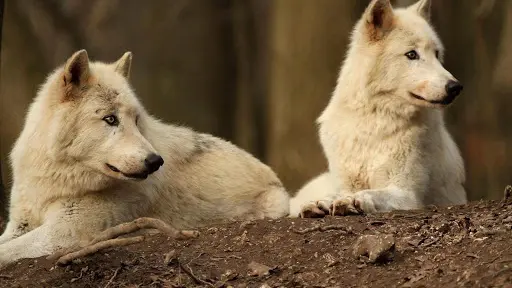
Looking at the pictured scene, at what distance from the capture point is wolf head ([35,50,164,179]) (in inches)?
239

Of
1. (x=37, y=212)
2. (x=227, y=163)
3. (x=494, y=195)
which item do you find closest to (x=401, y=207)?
(x=227, y=163)

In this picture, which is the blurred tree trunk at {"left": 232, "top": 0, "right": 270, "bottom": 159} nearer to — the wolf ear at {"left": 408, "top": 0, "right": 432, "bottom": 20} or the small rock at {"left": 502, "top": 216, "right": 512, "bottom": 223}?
the wolf ear at {"left": 408, "top": 0, "right": 432, "bottom": 20}

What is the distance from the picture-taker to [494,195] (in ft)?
35.9

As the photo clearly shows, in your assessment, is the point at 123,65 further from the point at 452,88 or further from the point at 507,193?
the point at 507,193

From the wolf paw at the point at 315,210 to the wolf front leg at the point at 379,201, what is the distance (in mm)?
67

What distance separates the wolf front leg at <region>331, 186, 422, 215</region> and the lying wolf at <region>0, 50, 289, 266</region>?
125 centimetres

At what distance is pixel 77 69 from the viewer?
6207mm

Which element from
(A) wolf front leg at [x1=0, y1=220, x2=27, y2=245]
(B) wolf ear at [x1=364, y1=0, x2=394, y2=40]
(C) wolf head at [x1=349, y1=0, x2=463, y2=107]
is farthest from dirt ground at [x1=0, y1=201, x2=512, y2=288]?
(B) wolf ear at [x1=364, y1=0, x2=394, y2=40]

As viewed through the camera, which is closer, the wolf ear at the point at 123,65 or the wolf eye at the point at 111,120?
the wolf eye at the point at 111,120

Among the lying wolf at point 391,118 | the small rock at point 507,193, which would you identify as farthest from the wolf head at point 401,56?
the small rock at point 507,193

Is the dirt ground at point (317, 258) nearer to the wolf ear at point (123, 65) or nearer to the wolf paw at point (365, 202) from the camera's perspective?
the wolf paw at point (365, 202)

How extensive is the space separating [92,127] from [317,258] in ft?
6.53

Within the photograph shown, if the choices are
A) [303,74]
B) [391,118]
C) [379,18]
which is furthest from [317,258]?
[303,74]

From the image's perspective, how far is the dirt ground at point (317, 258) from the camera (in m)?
4.72
